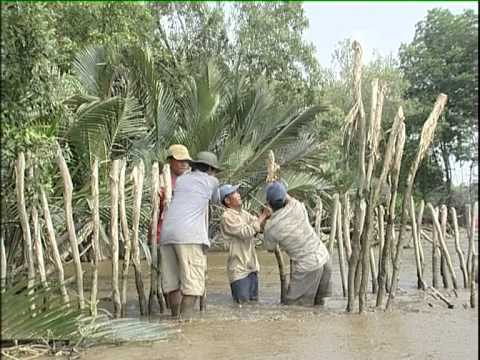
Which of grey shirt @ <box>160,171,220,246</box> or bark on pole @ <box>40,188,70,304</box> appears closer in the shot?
bark on pole @ <box>40,188,70,304</box>

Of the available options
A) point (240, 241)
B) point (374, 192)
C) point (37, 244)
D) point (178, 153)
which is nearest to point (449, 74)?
point (240, 241)

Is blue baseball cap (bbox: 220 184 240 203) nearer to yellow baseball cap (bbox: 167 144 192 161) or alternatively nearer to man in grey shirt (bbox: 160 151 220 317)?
yellow baseball cap (bbox: 167 144 192 161)

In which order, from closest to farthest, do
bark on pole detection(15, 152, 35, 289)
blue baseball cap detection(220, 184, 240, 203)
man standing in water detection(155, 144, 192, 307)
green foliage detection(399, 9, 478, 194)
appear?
1. bark on pole detection(15, 152, 35, 289)
2. man standing in water detection(155, 144, 192, 307)
3. blue baseball cap detection(220, 184, 240, 203)
4. green foliage detection(399, 9, 478, 194)

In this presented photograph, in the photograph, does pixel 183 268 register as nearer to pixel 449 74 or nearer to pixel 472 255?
pixel 472 255

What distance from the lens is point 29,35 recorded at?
15.3 ft

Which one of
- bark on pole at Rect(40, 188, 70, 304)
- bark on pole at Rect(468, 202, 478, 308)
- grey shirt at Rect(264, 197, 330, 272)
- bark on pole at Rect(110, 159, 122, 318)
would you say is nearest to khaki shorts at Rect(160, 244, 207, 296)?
bark on pole at Rect(110, 159, 122, 318)

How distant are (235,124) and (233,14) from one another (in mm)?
A: 9133

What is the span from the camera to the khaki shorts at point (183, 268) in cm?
630

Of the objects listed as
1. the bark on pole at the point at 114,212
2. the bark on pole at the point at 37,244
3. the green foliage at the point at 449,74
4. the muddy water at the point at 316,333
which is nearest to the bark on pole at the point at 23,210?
the bark on pole at the point at 37,244

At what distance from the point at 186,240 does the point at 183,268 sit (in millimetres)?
263

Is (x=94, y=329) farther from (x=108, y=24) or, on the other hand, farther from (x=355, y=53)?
(x=108, y=24)

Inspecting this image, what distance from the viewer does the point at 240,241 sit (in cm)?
727

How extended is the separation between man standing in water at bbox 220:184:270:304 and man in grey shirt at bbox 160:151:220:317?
2.19 feet

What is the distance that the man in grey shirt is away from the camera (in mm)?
6309
